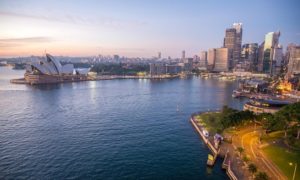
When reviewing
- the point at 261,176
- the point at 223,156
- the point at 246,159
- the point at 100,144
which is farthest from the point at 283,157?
the point at 100,144

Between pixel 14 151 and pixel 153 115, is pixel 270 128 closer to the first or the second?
pixel 153 115

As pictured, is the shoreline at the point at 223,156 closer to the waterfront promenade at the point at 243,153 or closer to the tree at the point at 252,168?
the waterfront promenade at the point at 243,153

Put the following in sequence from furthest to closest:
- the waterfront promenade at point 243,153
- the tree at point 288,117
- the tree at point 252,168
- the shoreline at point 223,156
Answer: the tree at point 288,117 → the shoreline at point 223,156 → the waterfront promenade at point 243,153 → the tree at point 252,168

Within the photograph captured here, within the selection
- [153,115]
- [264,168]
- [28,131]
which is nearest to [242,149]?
[264,168]

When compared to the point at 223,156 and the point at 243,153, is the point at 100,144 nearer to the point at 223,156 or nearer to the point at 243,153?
the point at 223,156

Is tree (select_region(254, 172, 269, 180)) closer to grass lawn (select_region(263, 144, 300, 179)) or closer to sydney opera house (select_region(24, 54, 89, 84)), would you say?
grass lawn (select_region(263, 144, 300, 179))

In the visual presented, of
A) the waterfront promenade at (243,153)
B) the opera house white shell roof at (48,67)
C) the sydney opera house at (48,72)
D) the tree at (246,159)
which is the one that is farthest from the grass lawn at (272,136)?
the opera house white shell roof at (48,67)
